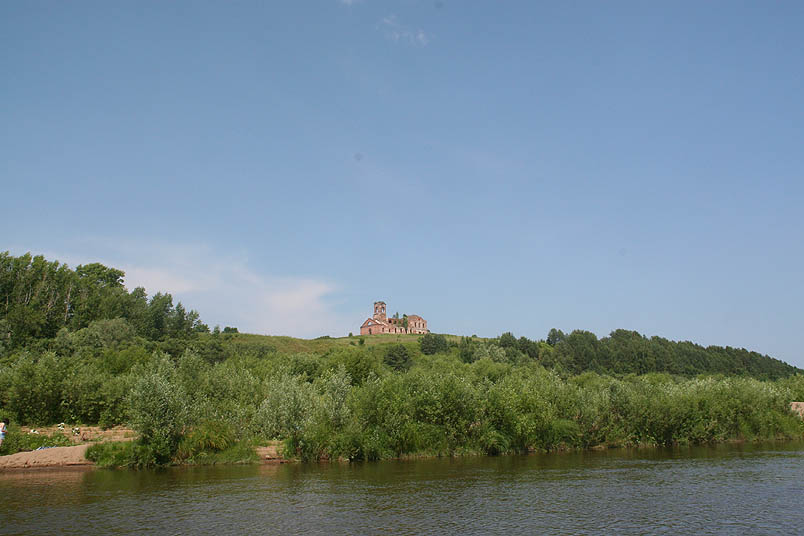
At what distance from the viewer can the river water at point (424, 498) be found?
19.9m

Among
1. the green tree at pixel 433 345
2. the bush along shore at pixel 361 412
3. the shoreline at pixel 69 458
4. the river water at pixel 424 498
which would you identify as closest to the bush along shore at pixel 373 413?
the bush along shore at pixel 361 412

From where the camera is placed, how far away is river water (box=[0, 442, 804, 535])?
19.9 metres

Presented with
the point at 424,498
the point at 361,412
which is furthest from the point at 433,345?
the point at 424,498

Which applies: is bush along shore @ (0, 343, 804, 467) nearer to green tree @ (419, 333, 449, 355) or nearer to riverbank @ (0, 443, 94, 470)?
riverbank @ (0, 443, 94, 470)

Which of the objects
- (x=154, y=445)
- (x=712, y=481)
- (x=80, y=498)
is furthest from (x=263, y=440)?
(x=712, y=481)

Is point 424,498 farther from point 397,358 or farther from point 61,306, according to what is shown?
point 61,306

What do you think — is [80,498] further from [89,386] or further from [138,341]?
[138,341]

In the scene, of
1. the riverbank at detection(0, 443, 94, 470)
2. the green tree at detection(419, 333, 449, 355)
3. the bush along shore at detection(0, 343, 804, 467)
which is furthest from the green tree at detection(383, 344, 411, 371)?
the riverbank at detection(0, 443, 94, 470)

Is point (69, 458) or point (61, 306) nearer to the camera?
point (69, 458)

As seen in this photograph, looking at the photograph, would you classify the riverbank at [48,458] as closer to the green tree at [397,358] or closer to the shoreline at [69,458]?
the shoreline at [69,458]

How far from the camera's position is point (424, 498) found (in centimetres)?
2494

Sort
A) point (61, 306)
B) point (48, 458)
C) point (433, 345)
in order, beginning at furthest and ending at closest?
point (433, 345) < point (61, 306) < point (48, 458)

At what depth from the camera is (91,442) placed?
4062 centimetres

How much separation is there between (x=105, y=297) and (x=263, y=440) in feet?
309
